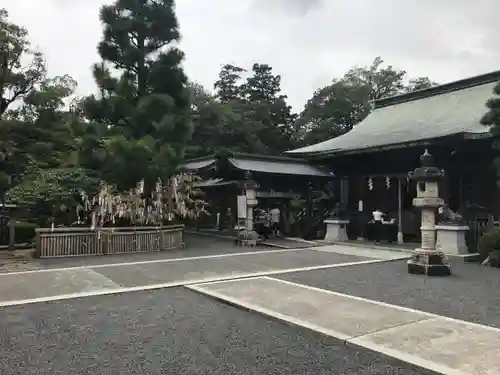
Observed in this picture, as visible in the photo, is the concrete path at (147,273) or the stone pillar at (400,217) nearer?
the concrete path at (147,273)

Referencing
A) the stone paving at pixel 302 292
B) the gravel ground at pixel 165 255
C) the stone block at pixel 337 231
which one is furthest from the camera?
the stone block at pixel 337 231

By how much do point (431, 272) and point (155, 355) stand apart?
6.00 meters

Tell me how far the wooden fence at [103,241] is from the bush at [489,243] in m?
8.15

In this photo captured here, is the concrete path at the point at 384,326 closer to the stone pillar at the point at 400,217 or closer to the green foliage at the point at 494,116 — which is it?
the green foliage at the point at 494,116

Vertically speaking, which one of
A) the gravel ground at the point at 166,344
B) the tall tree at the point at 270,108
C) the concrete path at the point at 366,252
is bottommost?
the gravel ground at the point at 166,344

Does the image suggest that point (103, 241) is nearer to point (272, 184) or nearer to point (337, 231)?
point (337, 231)

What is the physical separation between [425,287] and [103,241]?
827 centimetres

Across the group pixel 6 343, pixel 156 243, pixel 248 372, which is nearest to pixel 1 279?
pixel 6 343

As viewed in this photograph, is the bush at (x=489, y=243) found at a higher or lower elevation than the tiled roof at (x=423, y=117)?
lower

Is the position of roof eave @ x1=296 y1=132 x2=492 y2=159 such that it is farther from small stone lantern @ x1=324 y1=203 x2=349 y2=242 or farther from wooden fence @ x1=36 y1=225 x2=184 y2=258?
wooden fence @ x1=36 y1=225 x2=184 y2=258

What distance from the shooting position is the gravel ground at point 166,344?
11.9ft

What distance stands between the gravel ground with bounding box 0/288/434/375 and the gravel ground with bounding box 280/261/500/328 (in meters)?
2.06

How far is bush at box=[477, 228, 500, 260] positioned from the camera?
9662mm

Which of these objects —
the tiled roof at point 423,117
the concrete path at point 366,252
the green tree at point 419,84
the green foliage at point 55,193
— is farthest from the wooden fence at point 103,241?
the green tree at point 419,84
